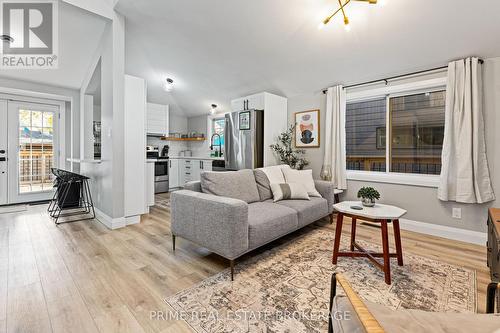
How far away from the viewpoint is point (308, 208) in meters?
2.86

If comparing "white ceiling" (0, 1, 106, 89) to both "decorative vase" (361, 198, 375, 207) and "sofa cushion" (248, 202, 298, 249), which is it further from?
"decorative vase" (361, 198, 375, 207)

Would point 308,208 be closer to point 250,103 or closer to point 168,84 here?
point 250,103

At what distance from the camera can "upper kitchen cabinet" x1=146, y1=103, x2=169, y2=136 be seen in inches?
235

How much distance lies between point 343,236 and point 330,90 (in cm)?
239

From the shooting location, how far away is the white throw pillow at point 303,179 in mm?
3281

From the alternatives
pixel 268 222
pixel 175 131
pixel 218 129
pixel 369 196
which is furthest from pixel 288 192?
pixel 175 131

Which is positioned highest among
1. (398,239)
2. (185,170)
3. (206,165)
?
(206,165)

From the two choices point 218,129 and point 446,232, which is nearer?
point 446,232

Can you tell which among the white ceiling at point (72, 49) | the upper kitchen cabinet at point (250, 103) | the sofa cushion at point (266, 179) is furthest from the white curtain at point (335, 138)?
the white ceiling at point (72, 49)

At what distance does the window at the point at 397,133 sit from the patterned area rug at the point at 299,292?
166cm

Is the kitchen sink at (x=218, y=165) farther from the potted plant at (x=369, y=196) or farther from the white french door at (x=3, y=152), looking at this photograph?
the white french door at (x=3, y=152)

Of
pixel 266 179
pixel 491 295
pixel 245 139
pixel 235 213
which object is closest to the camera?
pixel 491 295

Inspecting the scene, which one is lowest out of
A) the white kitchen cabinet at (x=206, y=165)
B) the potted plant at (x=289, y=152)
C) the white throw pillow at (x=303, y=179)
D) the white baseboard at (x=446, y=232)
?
the white baseboard at (x=446, y=232)

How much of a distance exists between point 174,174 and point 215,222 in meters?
4.67
